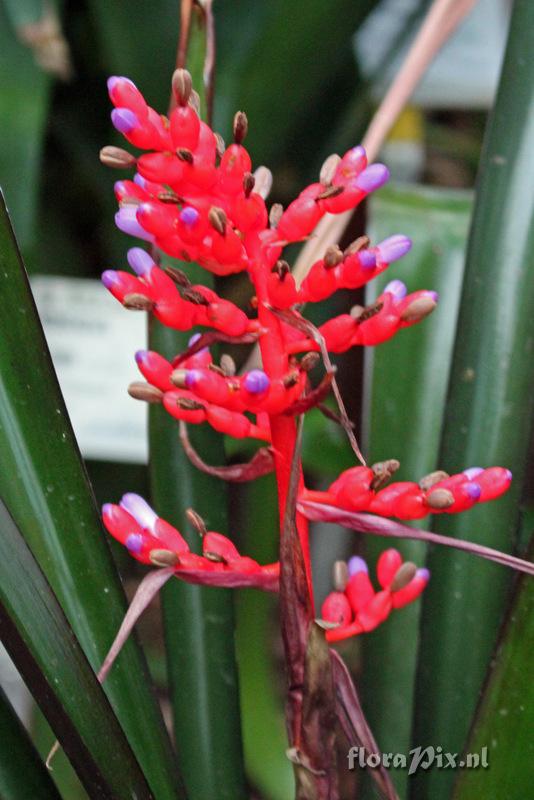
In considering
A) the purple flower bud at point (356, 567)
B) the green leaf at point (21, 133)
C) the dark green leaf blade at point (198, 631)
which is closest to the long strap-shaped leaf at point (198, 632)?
the dark green leaf blade at point (198, 631)

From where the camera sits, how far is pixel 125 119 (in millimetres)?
363

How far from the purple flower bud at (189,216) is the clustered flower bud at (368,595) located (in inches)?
7.7

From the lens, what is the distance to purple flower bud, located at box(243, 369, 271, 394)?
36cm

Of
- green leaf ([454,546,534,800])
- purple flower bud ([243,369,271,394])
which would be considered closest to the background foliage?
green leaf ([454,546,534,800])

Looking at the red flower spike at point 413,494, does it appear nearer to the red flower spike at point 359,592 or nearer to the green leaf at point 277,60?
the red flower spike at point 359,592

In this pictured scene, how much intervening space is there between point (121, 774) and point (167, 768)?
64 millimetres

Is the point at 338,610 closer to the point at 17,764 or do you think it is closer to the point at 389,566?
the point at 389,566

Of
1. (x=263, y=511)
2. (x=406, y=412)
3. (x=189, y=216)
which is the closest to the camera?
(x=189, y=216)

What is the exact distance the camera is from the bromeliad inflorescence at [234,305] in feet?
1.22

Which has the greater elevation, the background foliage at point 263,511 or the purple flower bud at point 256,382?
the purple flower bud at point 256,382

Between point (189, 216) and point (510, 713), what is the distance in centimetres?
25

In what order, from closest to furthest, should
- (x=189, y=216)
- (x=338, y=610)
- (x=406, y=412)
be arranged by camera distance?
(x=189, y=216) < (x=338, y=610) < (x=406, y=412)

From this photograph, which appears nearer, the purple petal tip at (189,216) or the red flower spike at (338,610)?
the purple petal tip at (189,216)

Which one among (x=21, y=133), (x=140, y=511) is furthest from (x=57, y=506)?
(x=21, y=133)
